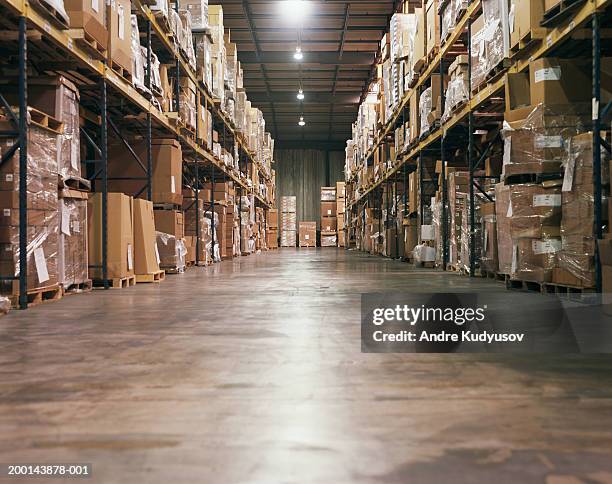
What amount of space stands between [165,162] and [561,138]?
519cm

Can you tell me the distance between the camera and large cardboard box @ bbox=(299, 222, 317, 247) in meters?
27.5

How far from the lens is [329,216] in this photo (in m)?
27.0

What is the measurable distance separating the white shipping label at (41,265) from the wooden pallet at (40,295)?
3.4 inches

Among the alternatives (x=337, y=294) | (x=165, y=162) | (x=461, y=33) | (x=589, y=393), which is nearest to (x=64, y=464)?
(x=589, y=393)

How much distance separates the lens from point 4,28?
4805 millimetres

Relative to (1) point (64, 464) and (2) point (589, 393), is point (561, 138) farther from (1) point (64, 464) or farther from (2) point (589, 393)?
(1) point (64, 464)

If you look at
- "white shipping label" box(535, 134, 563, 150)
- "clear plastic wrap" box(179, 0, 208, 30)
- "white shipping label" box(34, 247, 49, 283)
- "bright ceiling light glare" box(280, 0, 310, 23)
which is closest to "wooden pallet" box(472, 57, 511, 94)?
"white shipping label" box(535, 134, 563, 150)

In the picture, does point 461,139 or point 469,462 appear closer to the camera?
point 469,462

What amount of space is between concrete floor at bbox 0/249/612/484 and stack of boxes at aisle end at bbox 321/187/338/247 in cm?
2361

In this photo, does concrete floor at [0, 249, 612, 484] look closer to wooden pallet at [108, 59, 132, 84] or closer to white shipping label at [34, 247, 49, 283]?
white shipping label at [34, 247, 49, 283]

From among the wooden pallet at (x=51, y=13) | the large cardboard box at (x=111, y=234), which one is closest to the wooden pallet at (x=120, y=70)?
the wooden pallet at (x=51, y=13)

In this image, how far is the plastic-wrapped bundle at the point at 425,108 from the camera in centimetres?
896

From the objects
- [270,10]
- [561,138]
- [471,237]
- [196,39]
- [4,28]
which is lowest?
[471,237]

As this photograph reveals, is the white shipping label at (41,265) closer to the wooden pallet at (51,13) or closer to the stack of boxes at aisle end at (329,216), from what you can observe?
the wooden pallet at (51,13)
